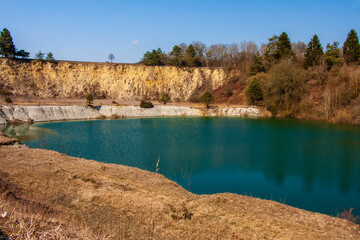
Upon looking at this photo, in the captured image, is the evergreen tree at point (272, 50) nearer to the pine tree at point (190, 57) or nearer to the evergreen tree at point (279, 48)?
the evergreen tree at point (279, 48)

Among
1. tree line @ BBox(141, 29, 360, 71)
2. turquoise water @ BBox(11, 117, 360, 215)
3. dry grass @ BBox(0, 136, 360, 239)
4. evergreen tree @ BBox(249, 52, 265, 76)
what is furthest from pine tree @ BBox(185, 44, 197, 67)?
dry grass @ BBox(0, 136, 360, 239)

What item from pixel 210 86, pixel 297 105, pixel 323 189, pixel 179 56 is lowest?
pixel 323 189

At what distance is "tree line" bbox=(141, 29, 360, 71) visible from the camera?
48594 mm

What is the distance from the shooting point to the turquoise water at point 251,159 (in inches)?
487

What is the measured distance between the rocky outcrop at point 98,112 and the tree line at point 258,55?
13456mm

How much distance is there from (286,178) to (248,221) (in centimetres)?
815

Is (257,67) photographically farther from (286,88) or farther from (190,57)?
(190,57)

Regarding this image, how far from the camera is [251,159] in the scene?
17516 millimetres

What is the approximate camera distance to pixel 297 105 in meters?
41.3

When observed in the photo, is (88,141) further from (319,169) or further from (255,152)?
(319,169)

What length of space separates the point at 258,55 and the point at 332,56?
15.5 metres

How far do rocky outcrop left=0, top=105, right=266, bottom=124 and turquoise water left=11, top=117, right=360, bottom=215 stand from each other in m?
12.8

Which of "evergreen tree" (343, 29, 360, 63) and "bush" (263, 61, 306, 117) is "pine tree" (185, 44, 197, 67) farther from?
"evergreen tree" (343, 29, 360, 63)

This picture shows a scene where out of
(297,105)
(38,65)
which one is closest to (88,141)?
(297,105)
